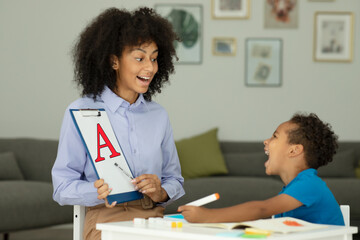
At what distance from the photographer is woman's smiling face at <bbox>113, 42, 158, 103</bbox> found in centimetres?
188

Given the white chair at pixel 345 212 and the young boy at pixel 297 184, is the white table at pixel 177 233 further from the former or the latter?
the white chair at pixel 345 212

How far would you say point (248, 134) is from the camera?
198 inches

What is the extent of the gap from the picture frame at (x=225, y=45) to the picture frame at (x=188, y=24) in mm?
139

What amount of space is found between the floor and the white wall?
82cm

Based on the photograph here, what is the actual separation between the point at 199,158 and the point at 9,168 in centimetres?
143

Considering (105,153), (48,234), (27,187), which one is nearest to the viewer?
(105,153)

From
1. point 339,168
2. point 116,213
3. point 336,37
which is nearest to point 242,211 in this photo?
point 116,213

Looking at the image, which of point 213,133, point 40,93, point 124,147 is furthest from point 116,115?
point 40,93

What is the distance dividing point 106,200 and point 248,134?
11.4 ft

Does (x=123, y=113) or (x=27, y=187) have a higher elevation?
(x=123, y=113)

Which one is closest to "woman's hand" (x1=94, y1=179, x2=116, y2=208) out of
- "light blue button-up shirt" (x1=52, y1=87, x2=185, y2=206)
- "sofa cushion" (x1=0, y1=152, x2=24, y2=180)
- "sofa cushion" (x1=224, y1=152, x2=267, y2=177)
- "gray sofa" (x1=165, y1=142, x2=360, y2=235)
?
"light blue button-up shirt" (x1=52, y1=87, x2=185, y2=206)

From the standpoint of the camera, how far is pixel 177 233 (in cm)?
126

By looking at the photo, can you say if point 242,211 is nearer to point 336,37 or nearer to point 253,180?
point 253,180

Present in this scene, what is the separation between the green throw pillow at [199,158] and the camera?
450cm
